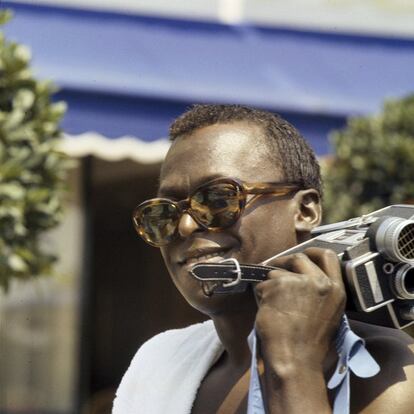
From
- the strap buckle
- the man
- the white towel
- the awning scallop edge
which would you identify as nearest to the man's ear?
the man

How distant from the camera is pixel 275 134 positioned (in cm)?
222

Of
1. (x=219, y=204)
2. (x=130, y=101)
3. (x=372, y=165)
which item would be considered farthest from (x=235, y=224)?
(x=130, y=101)

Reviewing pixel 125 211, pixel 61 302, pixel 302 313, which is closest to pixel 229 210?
pixel 302 313

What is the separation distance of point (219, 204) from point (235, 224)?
0.05 metres

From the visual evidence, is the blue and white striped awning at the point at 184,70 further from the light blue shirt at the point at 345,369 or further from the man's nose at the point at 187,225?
the light blue shirt at the point at 345,369

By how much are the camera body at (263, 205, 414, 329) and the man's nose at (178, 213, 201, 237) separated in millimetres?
325

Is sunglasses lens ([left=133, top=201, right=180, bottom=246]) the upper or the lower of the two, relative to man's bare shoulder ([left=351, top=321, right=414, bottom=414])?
upper

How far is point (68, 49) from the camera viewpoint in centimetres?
744

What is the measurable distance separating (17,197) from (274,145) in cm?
264

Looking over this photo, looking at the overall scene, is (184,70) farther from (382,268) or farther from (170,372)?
(382,268)

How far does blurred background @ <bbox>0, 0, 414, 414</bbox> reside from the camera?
278 inches

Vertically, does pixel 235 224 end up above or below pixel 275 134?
below

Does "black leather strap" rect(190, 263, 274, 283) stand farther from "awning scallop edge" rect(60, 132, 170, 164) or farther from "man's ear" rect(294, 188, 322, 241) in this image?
"awning scallop edge" rect(60, 132, 170, 164)

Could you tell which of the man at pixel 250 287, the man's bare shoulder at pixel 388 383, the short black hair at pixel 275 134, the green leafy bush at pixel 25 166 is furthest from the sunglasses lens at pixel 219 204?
the green leafy bush at pixel 25 166
